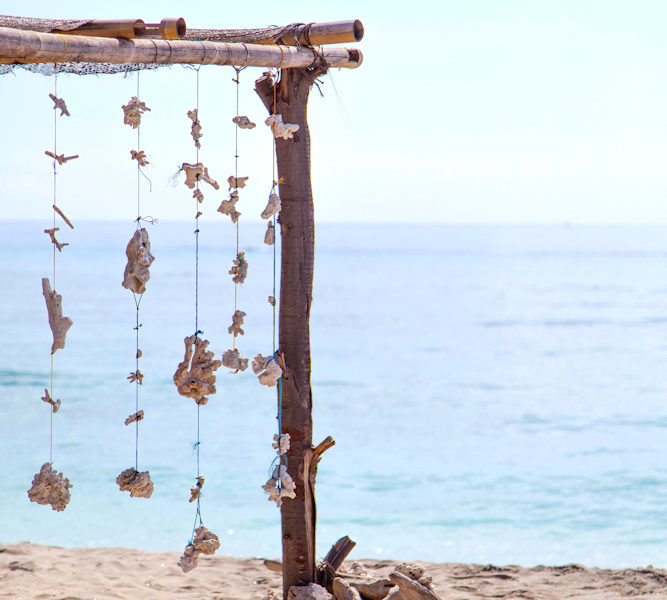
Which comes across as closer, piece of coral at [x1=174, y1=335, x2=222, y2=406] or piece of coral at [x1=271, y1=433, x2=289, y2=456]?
piece of coral at [x1=174, y1=335, x2=222, y2=406]

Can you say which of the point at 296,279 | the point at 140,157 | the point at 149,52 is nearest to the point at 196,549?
the point at 296,279

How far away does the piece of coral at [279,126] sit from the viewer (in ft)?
10.2

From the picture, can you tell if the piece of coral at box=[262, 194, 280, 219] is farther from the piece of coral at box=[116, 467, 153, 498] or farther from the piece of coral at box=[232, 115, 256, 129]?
the piece of coral at box=[116, 467, 153, 498]

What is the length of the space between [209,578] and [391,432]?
20.2 feet

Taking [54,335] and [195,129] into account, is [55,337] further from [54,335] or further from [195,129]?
[195,129]

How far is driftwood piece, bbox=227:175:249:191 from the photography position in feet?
9.89

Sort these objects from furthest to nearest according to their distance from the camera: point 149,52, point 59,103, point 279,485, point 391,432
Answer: point 391,432, point 279,485, point 149,52, point 59,103

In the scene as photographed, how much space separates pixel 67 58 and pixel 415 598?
8.25 ft

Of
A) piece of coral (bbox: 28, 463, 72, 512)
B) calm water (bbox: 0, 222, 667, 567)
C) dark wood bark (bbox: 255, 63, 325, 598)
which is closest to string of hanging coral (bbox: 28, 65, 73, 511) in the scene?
piece of coral (bbox: 28, 463, 72, 512)

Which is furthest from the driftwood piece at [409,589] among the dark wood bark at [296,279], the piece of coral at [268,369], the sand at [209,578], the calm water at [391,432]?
the calm water at [391,432]

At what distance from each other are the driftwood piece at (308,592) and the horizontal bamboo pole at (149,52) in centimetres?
208

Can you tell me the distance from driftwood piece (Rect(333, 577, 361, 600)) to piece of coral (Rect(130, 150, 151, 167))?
6.31 ft

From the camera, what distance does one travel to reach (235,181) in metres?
3.02

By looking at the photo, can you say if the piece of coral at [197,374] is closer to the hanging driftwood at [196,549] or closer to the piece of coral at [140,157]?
the hanging driftwood at [196,549]
